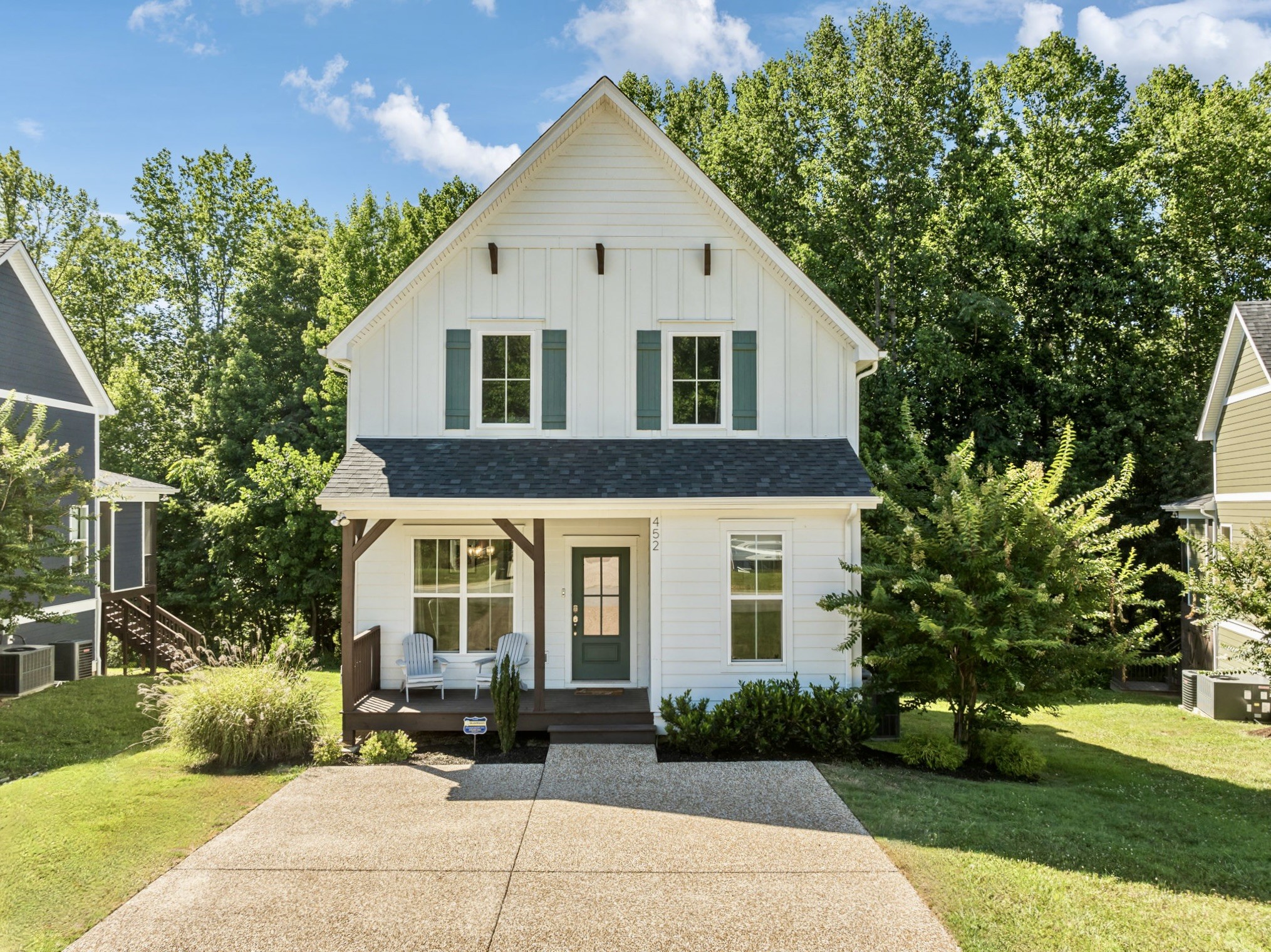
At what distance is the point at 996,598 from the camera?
9.51 m

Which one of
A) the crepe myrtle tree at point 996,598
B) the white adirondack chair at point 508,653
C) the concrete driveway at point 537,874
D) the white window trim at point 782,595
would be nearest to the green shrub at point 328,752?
the concrete driveway at point 537,874

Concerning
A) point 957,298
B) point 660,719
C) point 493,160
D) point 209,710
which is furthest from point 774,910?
point 493,160

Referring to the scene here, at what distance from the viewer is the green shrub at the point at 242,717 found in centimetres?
982

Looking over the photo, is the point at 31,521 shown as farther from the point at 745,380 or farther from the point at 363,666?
the point at 745,380

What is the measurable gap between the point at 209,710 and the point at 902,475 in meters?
9.49

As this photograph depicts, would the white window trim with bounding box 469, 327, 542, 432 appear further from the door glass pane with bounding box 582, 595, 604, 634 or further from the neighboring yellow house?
the neighboring yellow house

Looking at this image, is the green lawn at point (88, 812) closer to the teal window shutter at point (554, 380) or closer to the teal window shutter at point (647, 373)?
the teal window shutter at point (554, 380)

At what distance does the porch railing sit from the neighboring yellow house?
14.4 m

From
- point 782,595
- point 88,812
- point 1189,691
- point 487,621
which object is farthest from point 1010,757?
point 88,812

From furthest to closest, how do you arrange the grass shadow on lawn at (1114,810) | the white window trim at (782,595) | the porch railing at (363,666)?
1. the white window trim at (782,595)
2. the porch railing at (363,666)
3. the grass shadow on lawn at (1114,810)

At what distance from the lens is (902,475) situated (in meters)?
12.1

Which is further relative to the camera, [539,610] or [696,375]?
[696,375]

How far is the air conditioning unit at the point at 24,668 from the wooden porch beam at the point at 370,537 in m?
8.06

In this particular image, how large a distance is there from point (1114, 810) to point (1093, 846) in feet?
5.14
